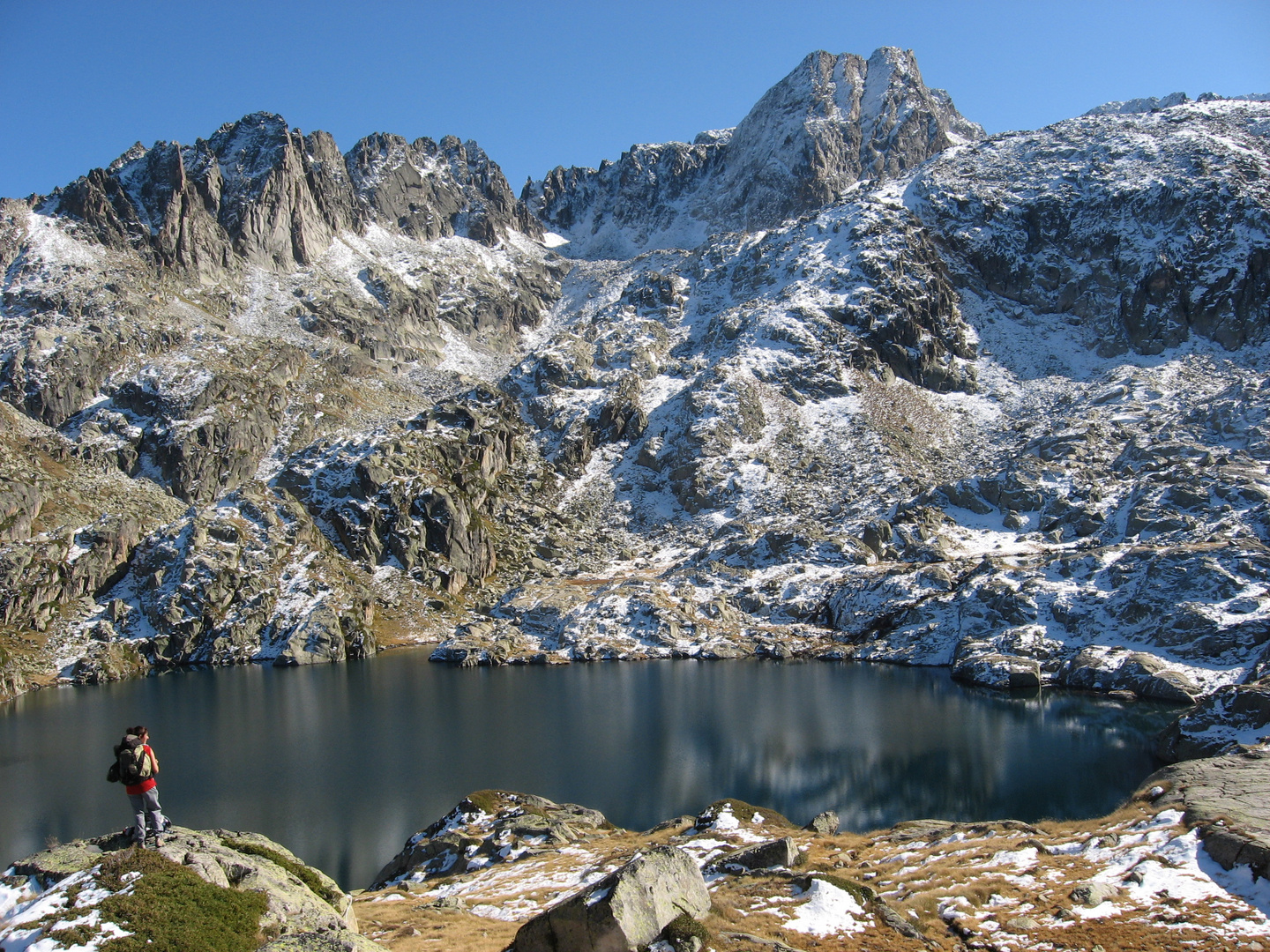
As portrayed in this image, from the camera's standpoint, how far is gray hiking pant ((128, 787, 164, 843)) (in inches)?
674

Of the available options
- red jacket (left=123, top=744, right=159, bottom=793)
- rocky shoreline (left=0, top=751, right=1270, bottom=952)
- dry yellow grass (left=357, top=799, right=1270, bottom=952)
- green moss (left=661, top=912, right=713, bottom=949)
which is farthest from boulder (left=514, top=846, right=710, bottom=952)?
red jacket (left=123, top=744, right=159, bottom=793)

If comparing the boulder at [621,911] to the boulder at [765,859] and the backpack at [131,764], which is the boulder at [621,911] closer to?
the backpack at [131,764]

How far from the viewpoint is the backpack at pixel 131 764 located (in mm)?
17812

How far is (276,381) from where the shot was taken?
18262cm

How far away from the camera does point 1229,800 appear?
29875 millimetres

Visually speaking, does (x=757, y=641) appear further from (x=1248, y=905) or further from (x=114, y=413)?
(x=114, y=413)

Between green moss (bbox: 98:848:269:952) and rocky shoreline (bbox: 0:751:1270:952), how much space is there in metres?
0.12

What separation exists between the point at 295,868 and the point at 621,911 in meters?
8.76

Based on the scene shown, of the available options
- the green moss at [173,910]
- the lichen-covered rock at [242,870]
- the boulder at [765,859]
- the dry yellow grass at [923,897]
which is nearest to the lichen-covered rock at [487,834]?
the dry yellow grass at [923,897]

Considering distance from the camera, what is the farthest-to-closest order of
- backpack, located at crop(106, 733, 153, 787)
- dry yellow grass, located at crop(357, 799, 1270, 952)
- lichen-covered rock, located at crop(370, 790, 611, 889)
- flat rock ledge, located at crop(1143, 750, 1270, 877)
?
lichen-covered rock, located at crop(370, 790, 611, 889) → flat rock ledge, located at crop(1143, 750, 1270, 877) → dry yellow grass, located at crop(357, 799, 1270, 952) → backpack, located at crop(106, 733, 153, 787)

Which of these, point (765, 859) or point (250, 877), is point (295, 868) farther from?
point (765, 859)

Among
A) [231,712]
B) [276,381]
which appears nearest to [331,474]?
[276,381]

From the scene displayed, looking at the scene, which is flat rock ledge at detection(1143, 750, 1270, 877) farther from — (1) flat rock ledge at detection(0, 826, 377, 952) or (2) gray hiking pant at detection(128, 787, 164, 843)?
(2) gray hiking pant at detection(128, 787, 164, 843)

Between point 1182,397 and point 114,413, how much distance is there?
23205cm
